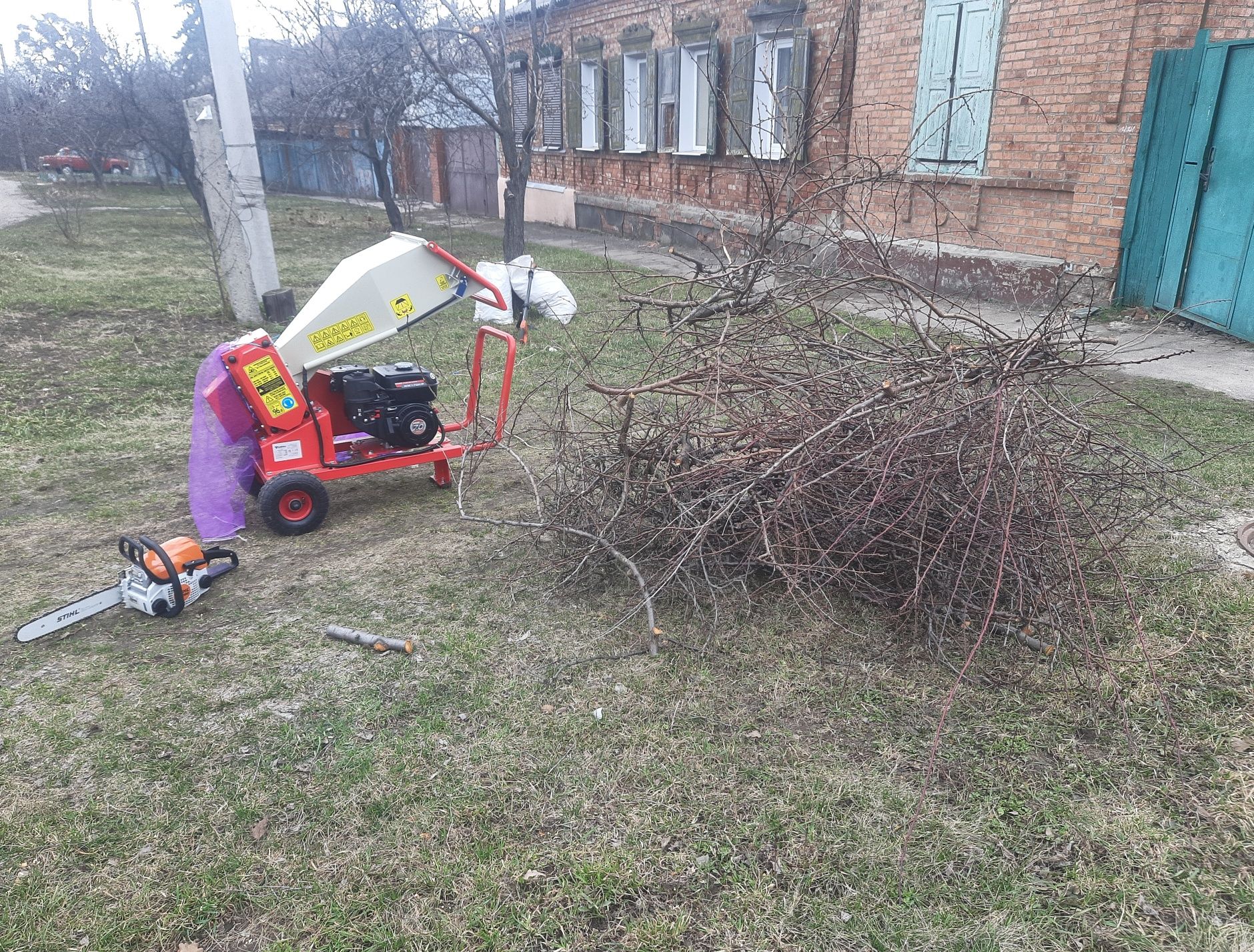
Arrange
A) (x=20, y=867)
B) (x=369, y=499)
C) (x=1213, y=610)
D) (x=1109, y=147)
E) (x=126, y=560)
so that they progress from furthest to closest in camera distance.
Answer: (x=1109, y=147)
(x=369, y=499)
(x=126, y=560)
(x=1213, y=610)
(x=20, y=867)

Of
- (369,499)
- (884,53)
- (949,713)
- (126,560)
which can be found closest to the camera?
(949,713)

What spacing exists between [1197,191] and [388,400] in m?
7.44

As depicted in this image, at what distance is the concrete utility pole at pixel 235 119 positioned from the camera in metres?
8.79

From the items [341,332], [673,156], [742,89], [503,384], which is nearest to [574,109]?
[673,156]

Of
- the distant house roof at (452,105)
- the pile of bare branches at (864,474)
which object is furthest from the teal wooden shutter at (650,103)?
the pile of bare branches at (864,474)

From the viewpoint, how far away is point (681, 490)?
12.9 ft

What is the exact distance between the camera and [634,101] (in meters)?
15.9

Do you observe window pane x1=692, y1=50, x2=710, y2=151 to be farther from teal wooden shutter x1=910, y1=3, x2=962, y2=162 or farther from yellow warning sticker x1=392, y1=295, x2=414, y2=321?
yellow warning sticker x1=392, y1=295, x2=414, y2=321

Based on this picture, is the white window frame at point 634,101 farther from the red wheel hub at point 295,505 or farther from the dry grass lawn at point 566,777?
the dry grass lawn at point 566,777

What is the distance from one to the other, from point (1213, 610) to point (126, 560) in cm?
489

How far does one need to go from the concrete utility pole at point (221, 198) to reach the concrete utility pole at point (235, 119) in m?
0.07

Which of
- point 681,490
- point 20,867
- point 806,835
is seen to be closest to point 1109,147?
point 681,490

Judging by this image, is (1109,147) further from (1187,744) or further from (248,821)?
(248,821)

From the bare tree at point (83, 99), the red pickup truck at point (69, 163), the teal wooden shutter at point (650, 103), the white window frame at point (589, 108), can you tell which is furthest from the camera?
the red pickup truck at point (69, 163)
